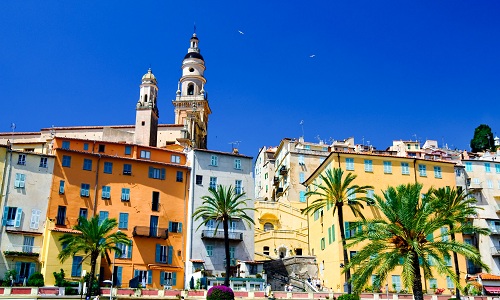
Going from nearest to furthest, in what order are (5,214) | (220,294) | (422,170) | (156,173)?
(220,294)
(5,214)
(156,173)
(422,170)

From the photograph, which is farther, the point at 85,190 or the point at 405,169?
the point at 405,169

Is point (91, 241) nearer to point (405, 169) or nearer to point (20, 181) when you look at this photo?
point (20, 181)

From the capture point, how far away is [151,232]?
62812mm

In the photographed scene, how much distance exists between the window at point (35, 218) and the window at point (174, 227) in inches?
549

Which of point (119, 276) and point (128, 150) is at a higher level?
point (128, 150)

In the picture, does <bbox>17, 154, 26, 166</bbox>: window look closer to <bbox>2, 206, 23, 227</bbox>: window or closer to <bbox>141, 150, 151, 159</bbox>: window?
<bbox>2, 206, 23, 227</bbox>: window

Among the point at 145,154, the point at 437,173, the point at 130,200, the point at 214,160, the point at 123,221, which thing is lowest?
the point at 123,221

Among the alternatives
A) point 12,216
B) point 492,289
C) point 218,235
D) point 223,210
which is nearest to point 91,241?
point 12,216

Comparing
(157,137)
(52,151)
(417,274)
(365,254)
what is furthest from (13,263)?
(157,137)

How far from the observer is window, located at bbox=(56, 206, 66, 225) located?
59.4m

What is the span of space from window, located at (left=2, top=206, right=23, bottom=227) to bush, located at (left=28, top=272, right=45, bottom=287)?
713cm

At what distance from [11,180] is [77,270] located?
39.2 ft

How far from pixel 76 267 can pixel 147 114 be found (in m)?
42.8

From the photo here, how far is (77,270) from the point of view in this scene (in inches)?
2184
